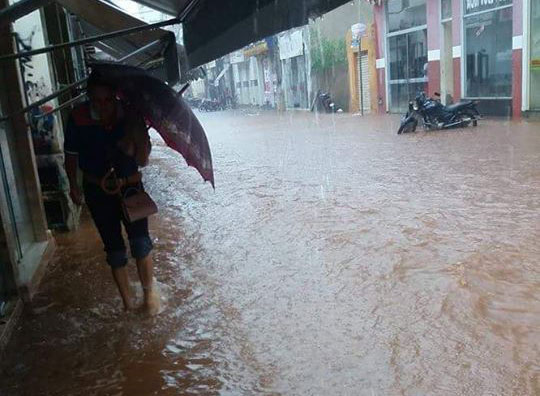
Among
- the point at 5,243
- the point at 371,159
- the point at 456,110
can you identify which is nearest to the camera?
the point at 5,243

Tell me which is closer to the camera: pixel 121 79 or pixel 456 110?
A: pixel 121 79

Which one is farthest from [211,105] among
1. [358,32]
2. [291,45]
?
[358,32]

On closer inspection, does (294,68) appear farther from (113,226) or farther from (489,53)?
(113,226)

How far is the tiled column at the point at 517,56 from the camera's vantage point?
48.2 feet

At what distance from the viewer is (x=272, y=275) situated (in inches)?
189

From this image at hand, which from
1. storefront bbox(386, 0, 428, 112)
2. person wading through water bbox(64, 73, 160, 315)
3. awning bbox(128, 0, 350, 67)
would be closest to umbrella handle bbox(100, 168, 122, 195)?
person wading through water bbox(64, 73, 160, 315)

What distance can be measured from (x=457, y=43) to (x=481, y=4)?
1376mm

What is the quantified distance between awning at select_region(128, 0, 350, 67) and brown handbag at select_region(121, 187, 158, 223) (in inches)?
45.9

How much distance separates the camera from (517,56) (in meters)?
14.9

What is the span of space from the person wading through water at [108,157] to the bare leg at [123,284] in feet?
0.13

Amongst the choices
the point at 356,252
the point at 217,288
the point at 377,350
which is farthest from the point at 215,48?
the point at 377,350

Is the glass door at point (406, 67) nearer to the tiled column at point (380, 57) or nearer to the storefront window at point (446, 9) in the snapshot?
the tiled column at point (380, 57)

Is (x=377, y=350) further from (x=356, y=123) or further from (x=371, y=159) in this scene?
(x=356, y=123)

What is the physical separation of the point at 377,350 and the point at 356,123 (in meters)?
15.8
